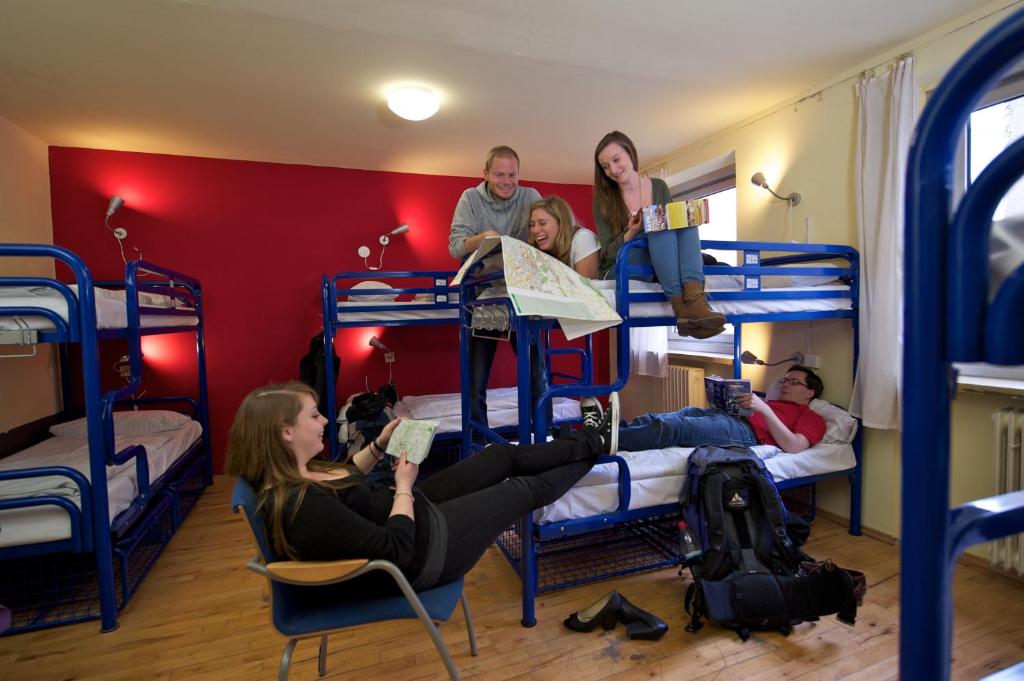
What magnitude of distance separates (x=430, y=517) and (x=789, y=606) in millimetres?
1386

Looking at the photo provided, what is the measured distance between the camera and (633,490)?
2.21m

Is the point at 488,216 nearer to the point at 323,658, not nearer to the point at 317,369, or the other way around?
the point at 317,369

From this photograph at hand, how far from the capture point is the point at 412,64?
2.64 meters

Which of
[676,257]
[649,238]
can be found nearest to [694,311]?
[676,257]

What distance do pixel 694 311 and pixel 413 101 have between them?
1.93m

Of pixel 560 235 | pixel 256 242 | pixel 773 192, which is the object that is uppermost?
pixel 773 192

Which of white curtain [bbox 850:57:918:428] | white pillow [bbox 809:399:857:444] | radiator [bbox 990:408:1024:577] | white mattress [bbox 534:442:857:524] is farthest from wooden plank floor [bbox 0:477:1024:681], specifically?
white curtain [bbox 850:57:918:428]

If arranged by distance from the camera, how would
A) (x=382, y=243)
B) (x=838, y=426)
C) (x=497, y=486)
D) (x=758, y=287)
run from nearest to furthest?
(x=497, y=486) → (x=758, y=287) → (x=838, y=426) → (x=382, y=243)

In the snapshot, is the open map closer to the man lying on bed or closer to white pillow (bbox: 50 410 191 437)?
the man lying on bed

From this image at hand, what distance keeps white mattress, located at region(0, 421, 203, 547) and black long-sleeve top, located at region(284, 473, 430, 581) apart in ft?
4.31

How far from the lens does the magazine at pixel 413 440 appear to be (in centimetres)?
166

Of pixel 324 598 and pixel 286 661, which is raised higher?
pixel 324 598

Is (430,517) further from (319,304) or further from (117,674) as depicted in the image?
(319,304)

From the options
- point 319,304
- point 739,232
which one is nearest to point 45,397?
point 319,304
